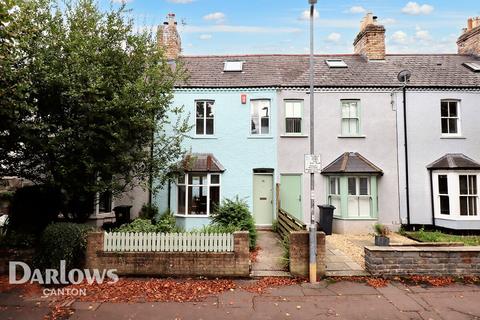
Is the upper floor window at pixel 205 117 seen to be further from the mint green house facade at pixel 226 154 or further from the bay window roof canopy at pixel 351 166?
the bay window roof canopy at pixel 351 166

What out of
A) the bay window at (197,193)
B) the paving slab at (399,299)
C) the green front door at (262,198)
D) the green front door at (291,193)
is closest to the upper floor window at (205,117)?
the bay window at (197,193)

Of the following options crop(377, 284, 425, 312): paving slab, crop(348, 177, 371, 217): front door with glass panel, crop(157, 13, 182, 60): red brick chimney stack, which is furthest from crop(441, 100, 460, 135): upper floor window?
crop(157, 13, 182, 60): red brick chimney stack

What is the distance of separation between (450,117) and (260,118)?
9.16m

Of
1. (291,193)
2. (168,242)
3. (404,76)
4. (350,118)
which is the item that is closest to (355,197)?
(291,193)

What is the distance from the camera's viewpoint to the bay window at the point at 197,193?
15.5 meters

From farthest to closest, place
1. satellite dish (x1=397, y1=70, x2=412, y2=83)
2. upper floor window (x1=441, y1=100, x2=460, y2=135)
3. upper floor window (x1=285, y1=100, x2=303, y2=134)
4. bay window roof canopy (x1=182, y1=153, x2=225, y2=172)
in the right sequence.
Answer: upper floor window (x1=285, y1=100, x2=303, y2=134) → upper floor window (x1=441, y1=100, x2=460, y2=135) → satellite dish (x1=397, y1=70, x2=412, y2=83) → bay window roof canopy (x1=182, y1=153, x2=225, y2=172)

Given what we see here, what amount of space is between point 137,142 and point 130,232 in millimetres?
3031

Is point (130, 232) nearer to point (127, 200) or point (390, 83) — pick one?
point (127, 200)

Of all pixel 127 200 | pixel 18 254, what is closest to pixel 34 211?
pixel 18 254

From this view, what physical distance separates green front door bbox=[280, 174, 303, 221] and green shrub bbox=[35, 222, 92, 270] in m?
9.47

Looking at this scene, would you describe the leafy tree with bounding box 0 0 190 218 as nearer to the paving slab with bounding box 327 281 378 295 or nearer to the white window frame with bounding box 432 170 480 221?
the paving slab with bounding box 327 281 378 295

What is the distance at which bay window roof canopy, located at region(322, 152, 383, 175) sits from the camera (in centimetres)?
1477

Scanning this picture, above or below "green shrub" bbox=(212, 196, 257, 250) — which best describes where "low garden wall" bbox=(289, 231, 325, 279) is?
below

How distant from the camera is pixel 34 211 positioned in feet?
37.8
